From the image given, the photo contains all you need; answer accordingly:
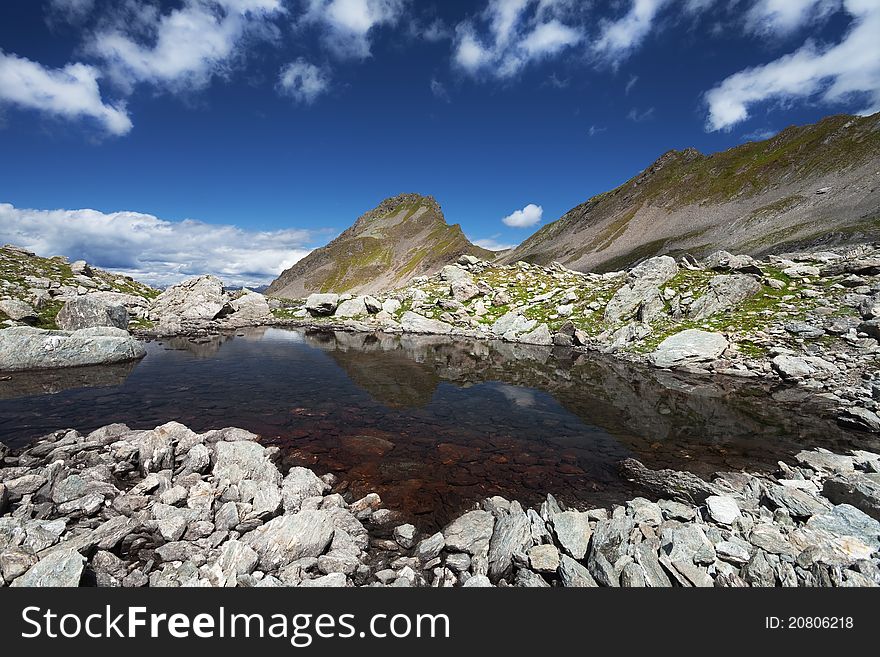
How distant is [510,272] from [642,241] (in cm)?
11294

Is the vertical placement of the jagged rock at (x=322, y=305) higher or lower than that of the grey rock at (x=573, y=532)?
higher

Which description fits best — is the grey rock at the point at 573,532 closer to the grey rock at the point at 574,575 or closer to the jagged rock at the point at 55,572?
the grey rock at the point at 574,575

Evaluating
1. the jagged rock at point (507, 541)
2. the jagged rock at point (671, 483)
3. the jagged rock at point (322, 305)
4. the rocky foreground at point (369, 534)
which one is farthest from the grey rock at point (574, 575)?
the jagged rock at point (322, 305)

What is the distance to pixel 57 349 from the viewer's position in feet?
102

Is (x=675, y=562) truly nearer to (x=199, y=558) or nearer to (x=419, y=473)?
(x=419, y=473)

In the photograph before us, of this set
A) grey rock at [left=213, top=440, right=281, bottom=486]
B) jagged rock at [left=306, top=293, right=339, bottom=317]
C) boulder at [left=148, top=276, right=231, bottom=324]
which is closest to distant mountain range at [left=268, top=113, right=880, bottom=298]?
jagged rock at [left=306, top=293, right=339, bottom=317]

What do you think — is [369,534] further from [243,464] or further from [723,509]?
[723,509]

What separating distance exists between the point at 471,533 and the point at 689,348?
36162 millimetres

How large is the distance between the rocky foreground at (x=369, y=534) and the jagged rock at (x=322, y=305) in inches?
2556

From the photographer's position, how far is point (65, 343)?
1245 inches

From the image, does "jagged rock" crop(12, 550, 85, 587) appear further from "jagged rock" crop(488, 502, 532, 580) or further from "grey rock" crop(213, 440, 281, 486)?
"jagged rock" crop(488, 502, 532, 580)

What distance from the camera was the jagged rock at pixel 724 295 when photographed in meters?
41.4

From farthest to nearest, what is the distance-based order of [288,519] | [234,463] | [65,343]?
[65,343]
[234,463]
[288,519]

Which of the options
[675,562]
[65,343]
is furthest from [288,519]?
[65,343]
